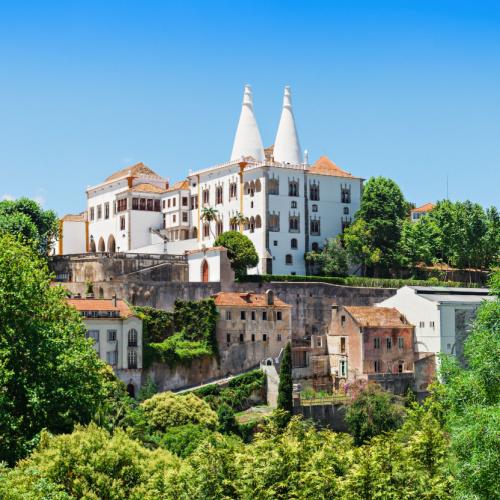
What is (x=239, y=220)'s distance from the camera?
97250 mm

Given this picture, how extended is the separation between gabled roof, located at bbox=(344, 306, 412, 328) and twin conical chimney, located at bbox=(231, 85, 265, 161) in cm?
2200

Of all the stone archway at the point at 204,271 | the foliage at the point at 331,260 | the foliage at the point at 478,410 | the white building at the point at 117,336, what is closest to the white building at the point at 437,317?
the foliage at the point at 331,260

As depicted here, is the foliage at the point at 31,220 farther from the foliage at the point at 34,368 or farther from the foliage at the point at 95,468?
the foliage at the point at 95,468

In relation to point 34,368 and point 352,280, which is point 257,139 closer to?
point 352,280

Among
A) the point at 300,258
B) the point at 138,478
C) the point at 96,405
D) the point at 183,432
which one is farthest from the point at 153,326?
the point at 138,478

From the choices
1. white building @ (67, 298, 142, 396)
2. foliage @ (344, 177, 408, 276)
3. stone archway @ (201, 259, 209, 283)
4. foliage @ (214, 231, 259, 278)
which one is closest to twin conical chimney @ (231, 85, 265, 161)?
foliage @ (344, 177, 408, 276)

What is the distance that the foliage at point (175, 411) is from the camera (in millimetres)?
67500

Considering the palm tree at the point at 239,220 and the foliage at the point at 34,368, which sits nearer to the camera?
the foliage at the point at 34,368

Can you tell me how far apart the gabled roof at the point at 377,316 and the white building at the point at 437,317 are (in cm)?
86

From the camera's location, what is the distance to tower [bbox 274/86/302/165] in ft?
340

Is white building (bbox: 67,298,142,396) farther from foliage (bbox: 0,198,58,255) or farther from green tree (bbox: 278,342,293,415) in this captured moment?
foliage (bbox: 0,198,58,255)

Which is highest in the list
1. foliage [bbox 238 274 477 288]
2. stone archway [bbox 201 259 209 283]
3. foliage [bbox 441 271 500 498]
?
stone archway [bbox 201 259 209 283]

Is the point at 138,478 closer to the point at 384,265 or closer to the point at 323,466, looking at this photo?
the point at 323,466

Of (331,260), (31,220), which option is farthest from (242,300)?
(31,220)
